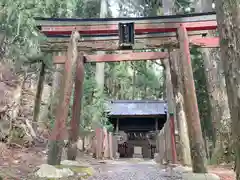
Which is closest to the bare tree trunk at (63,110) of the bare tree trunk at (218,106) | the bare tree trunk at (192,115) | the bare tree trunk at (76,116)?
the bare tree trunk at (76,116)

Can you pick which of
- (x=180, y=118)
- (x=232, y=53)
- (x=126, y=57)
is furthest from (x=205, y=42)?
(x=232, y=53)

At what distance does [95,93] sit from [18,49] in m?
6.29

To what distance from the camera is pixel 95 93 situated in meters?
11.6

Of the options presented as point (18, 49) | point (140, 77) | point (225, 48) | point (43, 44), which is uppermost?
point (140, 77)

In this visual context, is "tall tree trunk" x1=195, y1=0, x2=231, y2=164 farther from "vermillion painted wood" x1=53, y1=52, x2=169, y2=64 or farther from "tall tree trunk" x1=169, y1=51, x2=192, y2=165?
"vermillion painted wood" x1=53, y1=52, x2=169, y2=64

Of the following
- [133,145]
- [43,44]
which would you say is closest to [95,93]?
[43,44]

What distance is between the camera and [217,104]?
9.43m

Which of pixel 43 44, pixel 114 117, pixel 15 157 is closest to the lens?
pixel 15 157

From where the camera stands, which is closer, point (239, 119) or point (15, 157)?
point (239, 119)

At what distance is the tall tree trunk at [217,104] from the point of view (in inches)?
346

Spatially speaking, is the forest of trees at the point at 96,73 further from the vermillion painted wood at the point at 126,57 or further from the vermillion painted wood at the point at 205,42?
the vermillion painted wood at the point at 205,42

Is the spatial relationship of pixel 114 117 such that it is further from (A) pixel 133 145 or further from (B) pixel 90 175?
(B) pixel 90 175

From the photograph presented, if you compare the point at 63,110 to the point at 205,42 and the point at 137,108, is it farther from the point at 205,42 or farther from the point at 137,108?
the point at 137,108

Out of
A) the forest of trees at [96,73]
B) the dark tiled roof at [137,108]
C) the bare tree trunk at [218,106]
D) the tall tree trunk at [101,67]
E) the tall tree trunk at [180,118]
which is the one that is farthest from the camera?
the dark tiled roof at [137,108]
